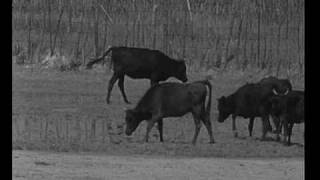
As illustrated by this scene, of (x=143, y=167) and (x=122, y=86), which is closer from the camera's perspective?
(x=143, y=167)

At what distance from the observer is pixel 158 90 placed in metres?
12.3

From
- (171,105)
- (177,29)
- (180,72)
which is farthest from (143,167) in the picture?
(177,29)

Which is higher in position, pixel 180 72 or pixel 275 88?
pixel 180 72

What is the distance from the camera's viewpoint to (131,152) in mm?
11922

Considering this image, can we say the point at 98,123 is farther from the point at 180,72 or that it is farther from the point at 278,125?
the point at 278,125

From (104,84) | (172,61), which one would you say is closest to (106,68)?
(104,84)

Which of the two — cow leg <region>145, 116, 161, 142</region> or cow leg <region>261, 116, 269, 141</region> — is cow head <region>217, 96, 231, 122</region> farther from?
cow leg <region>145, 116, 161, 142</region>

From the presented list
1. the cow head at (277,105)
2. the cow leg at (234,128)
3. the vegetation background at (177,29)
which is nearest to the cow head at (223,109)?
the cow leg at (234,128)

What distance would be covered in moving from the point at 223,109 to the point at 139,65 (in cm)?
152

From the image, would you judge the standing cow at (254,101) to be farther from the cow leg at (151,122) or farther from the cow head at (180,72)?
the cow leg at (151,122)

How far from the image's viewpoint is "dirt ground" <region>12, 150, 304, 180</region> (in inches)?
390

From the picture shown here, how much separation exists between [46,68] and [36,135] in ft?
8.04
